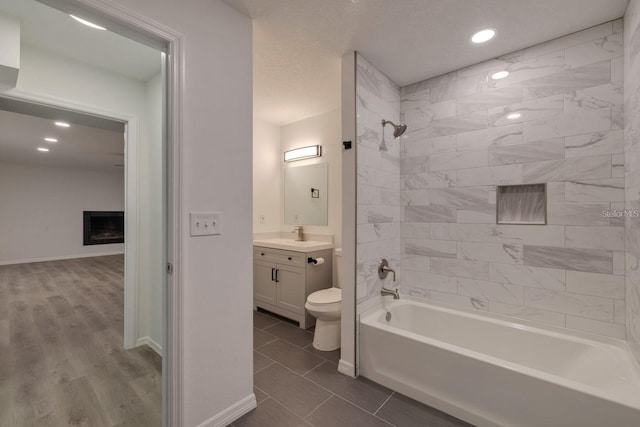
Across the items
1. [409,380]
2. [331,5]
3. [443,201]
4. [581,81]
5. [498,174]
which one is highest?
[331,5]

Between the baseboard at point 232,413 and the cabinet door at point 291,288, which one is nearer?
the baseboard at point 232,413

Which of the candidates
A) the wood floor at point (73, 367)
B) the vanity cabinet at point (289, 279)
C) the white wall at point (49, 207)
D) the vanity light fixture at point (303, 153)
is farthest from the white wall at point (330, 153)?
the white wall at point (49, 207)

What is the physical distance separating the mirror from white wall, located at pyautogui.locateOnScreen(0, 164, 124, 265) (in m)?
5.21

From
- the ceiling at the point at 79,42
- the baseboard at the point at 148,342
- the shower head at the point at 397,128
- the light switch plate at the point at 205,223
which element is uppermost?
the ceiling at the point at 79,42

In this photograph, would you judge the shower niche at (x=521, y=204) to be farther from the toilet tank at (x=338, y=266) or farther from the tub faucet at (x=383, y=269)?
the toilet tank at (x=338, y=266)

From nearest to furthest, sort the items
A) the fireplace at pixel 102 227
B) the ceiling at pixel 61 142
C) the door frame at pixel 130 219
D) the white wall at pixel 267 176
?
1. the door frame at pixel 130 219
2. the ceiling at pixel 61 142
3. the white wall at pixel 267 176
4. the fireplace at pixel 102 227

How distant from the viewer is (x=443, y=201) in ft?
7.40

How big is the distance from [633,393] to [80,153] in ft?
24.4

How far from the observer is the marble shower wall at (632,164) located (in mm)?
1354

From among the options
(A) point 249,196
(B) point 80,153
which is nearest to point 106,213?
(B) point 80,153

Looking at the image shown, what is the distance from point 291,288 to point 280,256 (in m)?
0.38

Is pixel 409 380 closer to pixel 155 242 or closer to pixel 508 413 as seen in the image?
pixel 508 413

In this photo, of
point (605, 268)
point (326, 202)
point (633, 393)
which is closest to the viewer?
point (633, 393)

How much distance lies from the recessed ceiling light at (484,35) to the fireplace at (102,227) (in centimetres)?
858
